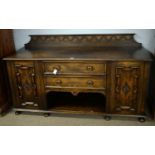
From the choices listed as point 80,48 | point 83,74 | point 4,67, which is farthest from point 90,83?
point 4,67

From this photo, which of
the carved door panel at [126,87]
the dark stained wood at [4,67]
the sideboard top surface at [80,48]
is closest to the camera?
the carved door panel at [126,87]

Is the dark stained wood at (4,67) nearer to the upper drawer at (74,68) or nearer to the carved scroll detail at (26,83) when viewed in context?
the carved scroll detail at (26,83)

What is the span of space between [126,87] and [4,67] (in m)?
1.34

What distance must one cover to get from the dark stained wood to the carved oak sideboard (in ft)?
0.57

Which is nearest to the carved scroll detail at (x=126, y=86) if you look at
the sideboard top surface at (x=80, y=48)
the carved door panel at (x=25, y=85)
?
the sideboard top surface at (x=80, y=48)

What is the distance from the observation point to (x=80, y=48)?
2.11 meters

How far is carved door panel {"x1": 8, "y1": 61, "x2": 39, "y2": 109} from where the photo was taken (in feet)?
6.15

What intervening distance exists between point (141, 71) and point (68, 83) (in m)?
0.70

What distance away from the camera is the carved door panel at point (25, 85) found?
1873 millimetres

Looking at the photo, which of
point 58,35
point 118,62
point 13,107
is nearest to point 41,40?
point 58,35

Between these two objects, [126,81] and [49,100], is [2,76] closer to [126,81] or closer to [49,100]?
[49,100]

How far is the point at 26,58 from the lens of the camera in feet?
5.97

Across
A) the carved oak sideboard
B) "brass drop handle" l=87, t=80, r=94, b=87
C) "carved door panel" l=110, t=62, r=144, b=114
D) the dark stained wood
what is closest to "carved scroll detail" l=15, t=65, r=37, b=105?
the carved oak sideboard

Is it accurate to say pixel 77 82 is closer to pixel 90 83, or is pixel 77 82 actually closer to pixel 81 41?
pixel 90 83
